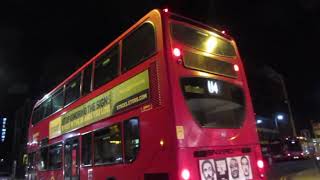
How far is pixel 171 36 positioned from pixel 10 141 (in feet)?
176

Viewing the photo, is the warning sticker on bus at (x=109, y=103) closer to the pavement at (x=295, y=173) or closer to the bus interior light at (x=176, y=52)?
the bus interior light at (x=176, y=52)

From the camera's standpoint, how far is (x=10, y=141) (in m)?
53.0

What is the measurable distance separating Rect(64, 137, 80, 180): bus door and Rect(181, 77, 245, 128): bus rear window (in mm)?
4167

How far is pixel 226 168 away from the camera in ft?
19.7

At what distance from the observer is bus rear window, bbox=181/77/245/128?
594 centimetres

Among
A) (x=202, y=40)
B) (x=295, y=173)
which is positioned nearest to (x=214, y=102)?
(x=202, y=40)

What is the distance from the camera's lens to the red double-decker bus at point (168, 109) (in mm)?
5602

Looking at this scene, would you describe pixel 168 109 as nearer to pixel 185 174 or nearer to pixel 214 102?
pixel 185 174

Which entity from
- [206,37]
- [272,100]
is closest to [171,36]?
[206,37]

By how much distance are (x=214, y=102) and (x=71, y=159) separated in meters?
4.79

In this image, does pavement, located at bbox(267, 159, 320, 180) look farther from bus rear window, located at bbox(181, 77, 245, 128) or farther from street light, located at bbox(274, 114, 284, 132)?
street light, located at bbox(274, 114, 284, 132)

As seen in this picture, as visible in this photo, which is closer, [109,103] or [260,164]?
[260,164]

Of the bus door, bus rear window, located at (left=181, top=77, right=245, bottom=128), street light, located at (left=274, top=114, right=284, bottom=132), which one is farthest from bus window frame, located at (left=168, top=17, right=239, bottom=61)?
street light, located at (left=274, top=114, right=284, bottom=132)

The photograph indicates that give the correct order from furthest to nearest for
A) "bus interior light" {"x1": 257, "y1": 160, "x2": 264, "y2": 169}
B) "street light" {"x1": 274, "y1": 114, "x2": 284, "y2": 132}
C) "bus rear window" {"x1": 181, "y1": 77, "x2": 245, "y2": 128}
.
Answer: "street light" {"x1": 274, "y1": 114, "x2": 284, "y2": 132}, "bus interior light" {"x1": 257, "y1": 160, "x2": 264, "y2": 169}, "bus rear window" {"x1": 181, "y1": 77, "x2": 245, "y2": 128}
